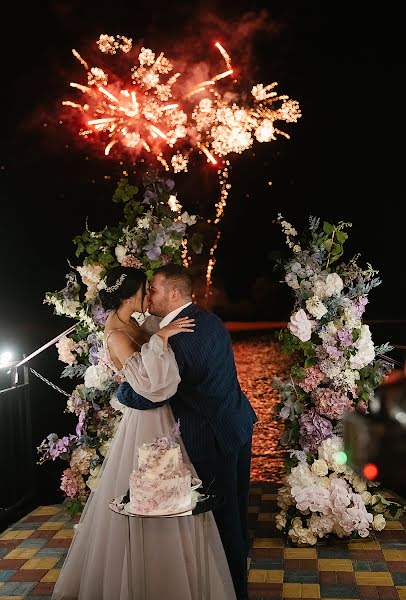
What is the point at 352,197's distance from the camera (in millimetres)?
42156

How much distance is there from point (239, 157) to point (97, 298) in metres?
44.4

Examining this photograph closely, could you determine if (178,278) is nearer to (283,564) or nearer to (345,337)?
(345,337)

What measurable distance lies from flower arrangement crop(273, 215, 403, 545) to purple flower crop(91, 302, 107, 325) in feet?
4.13

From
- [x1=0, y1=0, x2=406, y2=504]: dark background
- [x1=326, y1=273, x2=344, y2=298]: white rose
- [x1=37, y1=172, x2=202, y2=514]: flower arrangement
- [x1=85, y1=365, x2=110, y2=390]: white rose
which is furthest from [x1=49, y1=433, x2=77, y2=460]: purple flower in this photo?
[x1=326, y1=273, x2=344, y2=298]: white rose

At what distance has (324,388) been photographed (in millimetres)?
5609

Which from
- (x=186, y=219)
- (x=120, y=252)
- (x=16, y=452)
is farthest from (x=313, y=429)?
(x=16, y=452)

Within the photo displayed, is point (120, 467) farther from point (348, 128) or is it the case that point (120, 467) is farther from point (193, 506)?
point (348, 128)

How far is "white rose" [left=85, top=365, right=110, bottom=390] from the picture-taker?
18.8ft

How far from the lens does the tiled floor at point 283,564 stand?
4730 millimetres

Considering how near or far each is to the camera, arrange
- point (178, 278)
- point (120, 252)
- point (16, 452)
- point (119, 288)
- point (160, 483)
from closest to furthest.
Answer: point (160, 483) → point (178, 278) → point (119, 288) → point (120, 252) → point (16, 452)

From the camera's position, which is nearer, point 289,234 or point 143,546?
point 143,546

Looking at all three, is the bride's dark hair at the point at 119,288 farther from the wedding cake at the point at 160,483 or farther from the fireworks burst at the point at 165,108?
the fireworks burst at the point at 165,108

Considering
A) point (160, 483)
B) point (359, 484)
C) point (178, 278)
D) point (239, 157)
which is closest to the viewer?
point (160, 483)

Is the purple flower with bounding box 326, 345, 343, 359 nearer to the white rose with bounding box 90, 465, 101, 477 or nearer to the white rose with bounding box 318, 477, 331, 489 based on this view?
the white rose with bounding box 318, 477, 331, 489
